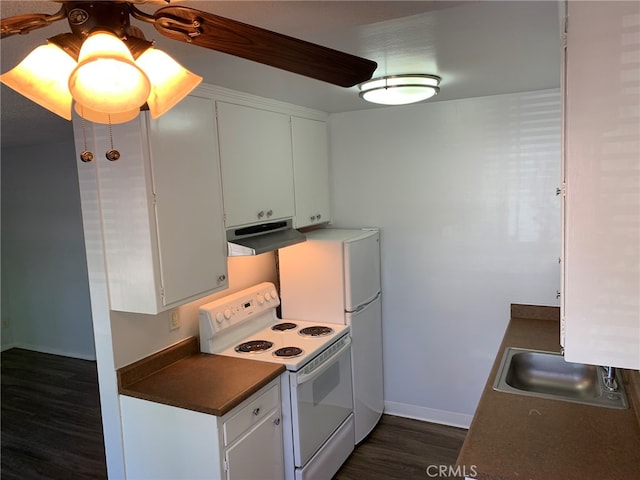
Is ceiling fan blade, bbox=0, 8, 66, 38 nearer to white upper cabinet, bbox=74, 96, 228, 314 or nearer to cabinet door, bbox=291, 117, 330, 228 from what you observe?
white upper cabinet, bbox=74, 96, 228, 314

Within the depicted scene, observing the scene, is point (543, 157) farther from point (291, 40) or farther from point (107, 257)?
point (107, 257)

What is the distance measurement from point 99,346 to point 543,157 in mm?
2836

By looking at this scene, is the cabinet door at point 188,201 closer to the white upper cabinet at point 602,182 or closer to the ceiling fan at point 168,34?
the ceiling fan at point 168,34

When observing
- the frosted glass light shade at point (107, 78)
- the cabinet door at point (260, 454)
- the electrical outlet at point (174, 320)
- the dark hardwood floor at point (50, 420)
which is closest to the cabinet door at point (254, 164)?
the electrical outlet at point (174, 320)

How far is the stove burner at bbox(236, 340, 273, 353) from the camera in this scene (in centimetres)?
278

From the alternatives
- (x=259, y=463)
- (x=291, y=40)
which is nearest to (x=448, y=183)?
(x=259, y=463)

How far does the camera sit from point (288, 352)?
2.69 meters

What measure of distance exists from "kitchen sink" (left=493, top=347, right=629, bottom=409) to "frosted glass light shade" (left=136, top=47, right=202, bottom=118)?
1854mm

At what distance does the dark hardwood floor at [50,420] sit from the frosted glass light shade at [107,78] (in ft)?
9.48

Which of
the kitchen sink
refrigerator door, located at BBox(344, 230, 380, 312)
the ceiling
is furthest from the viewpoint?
refrigerator door, located at BBox(344, 230, 380, 312)

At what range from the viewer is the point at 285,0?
132 cm

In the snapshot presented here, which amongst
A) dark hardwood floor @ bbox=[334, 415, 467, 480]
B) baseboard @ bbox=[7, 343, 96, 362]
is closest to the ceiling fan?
dark hardwood floor @ bbox=[334, 415, 467, 480]

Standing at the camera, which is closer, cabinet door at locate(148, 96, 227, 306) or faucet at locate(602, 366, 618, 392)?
faucet at locate(602, 366, 618, 392)

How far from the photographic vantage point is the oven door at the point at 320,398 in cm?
258
